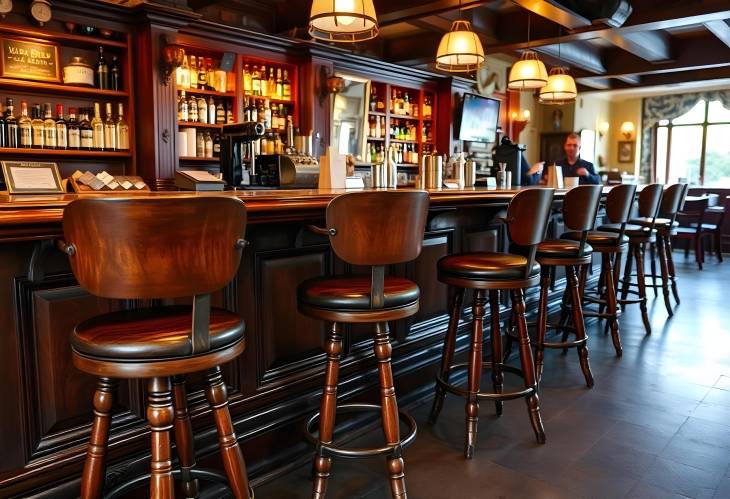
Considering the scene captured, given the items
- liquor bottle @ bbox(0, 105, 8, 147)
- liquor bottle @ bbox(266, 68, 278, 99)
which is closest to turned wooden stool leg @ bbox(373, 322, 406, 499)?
liquor bottle @ bbox(0, 105, 8, 147)

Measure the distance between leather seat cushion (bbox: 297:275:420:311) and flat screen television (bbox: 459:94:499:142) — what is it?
642cm

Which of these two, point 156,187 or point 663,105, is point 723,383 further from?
point 663,105

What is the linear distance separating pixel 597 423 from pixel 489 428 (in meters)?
0.49

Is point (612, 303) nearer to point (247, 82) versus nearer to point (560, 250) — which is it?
point (560, 250)

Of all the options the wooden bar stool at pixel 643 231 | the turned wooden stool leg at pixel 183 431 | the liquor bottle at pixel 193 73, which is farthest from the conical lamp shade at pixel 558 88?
the turned wooden stool leg at pixel 183 431

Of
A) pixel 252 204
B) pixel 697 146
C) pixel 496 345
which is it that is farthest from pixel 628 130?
pixel 252 204

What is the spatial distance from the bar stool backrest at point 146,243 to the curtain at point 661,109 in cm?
1296

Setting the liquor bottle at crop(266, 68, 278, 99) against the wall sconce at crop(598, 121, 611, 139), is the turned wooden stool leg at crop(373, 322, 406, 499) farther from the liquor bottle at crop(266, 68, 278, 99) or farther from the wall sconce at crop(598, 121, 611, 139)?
the wall sconce at crop(598, 121, 611, 139)

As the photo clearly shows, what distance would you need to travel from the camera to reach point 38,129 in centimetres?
436

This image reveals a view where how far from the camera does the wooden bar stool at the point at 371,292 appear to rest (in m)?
1.66

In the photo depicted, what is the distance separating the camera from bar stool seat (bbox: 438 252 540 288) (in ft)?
7.13

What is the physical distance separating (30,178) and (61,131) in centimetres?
241

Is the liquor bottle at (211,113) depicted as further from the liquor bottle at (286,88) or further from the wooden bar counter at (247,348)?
the wooden bar counter at (247,348)

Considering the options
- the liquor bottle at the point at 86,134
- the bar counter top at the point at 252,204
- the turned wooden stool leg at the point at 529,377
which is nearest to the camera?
the bar counter top at the point at 252,204
